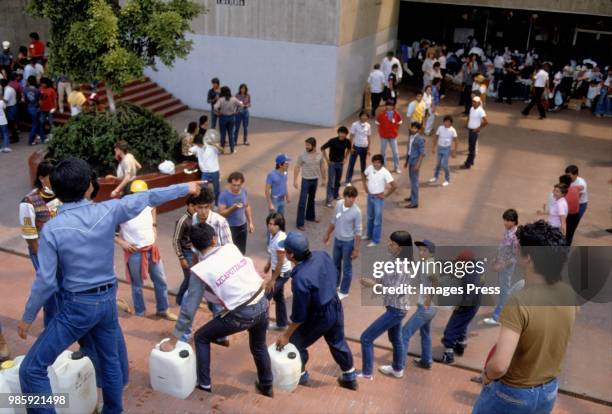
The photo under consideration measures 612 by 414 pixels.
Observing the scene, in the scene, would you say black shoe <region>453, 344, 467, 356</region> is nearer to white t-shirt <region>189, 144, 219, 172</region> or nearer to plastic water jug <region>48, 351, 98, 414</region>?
plastic water jug <region>48, 351, 98, 414</region>

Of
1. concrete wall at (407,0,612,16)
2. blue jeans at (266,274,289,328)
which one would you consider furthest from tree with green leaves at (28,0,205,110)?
concrete wall at (407,0,612,16)

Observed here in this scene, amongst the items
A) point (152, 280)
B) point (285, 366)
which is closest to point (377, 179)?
point (152, 280)

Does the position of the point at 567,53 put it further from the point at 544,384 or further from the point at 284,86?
the point at 544,384

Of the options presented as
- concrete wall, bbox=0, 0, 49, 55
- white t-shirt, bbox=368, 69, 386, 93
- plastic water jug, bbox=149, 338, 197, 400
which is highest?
concrete wall, bbox=0, 0, 49, 55

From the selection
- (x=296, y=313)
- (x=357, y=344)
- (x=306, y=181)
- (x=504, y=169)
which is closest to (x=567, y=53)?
(x=504, y=169)

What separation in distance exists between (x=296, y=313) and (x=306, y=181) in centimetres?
492

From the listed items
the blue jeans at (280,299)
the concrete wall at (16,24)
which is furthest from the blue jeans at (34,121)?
the blue jeans at (280,299)

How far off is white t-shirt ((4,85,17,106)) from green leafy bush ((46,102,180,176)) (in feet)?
10.2

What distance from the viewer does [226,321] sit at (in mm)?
5062

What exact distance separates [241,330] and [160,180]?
252 inches

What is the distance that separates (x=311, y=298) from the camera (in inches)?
215

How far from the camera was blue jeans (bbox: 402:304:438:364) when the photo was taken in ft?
20.8

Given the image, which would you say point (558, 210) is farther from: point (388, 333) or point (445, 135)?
point (445, 135)

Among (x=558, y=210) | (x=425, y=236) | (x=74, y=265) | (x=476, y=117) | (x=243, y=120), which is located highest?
(x=74, y=265)
